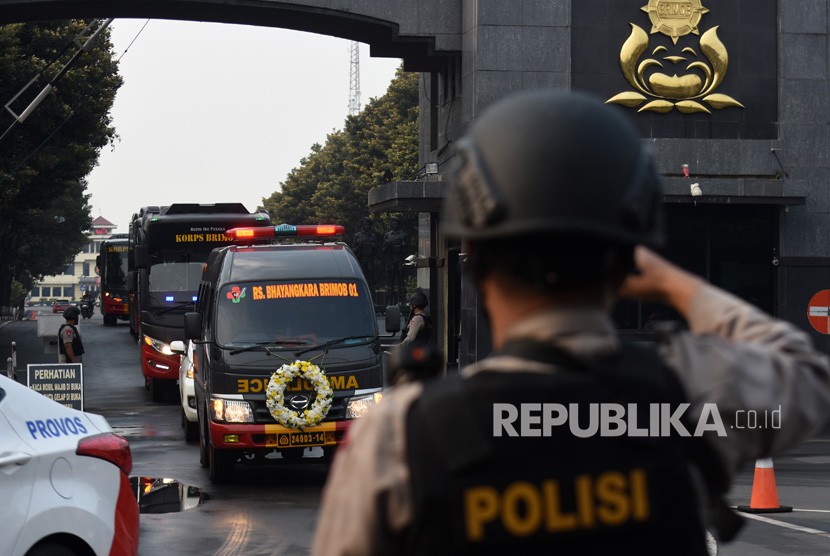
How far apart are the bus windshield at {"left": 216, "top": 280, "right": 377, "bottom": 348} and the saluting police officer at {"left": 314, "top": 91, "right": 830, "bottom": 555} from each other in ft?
38.4

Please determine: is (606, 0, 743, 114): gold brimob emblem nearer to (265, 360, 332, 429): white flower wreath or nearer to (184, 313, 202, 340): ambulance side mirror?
(184, 313, 202, 340): ambulance side mirror

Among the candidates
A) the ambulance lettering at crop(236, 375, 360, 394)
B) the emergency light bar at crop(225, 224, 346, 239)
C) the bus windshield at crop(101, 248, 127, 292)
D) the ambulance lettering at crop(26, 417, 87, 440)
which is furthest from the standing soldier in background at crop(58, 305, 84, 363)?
the bus windshield at crop(101, 248, 127, 292)

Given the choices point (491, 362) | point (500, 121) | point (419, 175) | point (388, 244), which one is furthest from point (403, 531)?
point (388, 244)

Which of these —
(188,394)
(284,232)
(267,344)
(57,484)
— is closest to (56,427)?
(57,484)

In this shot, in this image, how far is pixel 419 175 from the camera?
1262 inches

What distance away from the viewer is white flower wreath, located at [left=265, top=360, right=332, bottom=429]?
13.1 meters

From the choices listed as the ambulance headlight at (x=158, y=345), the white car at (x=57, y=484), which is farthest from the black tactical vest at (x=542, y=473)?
the ambulance headlight at (x=158, y=345)

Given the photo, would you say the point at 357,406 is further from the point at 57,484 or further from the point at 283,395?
→ the point at 57,484

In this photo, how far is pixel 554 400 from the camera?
1840 mm

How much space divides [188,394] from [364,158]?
57354 mm

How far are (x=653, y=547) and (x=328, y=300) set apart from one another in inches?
482

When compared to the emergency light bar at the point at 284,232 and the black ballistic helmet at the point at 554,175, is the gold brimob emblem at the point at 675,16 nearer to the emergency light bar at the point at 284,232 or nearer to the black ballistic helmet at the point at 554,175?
the emergency light bar at the point at 284,232

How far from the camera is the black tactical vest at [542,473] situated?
176cm

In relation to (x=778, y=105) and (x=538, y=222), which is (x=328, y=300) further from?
(x=778, y=105)
